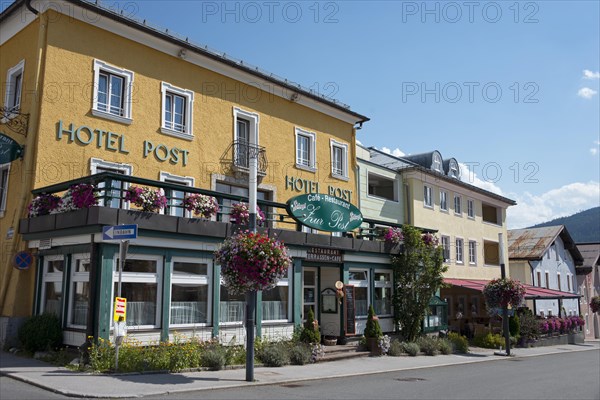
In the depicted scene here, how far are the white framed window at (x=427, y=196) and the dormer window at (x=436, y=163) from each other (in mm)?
2649

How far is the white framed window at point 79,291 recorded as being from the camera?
535 inches

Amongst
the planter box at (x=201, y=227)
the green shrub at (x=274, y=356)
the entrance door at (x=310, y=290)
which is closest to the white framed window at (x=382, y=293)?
the entrance door at (x=310, y=290)

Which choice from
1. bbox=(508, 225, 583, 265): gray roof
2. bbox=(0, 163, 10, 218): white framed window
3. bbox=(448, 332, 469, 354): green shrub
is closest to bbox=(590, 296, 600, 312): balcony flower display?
bbox=(508, 225, 583, 265): gray roof

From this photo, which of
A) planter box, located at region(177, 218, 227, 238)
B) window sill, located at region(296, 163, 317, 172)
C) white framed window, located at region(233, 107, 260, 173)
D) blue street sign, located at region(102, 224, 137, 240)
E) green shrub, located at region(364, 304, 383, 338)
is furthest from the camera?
window sill, located at region(296, 163, 317, 172)

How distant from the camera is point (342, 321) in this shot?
19438 millimetres

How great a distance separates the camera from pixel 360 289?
20.7 meters

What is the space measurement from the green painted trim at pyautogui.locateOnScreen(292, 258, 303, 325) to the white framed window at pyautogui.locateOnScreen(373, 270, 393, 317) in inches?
163

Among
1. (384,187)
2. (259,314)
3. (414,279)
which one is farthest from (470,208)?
(259,314)

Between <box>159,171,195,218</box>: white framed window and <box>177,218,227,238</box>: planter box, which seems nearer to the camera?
<box>177,218,227,238</box>: planter box

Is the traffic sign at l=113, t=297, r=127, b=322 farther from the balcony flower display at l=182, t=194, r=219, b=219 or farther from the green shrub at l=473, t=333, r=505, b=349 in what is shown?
the green shrub at l=473, t=333, r=505, b=349

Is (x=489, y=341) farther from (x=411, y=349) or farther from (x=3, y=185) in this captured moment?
(x=3, y=185)

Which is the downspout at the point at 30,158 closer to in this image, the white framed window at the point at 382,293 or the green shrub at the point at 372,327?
the green shrub at the point at 372,327

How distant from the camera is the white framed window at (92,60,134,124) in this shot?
17109 mm

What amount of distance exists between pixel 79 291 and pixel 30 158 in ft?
13.9
